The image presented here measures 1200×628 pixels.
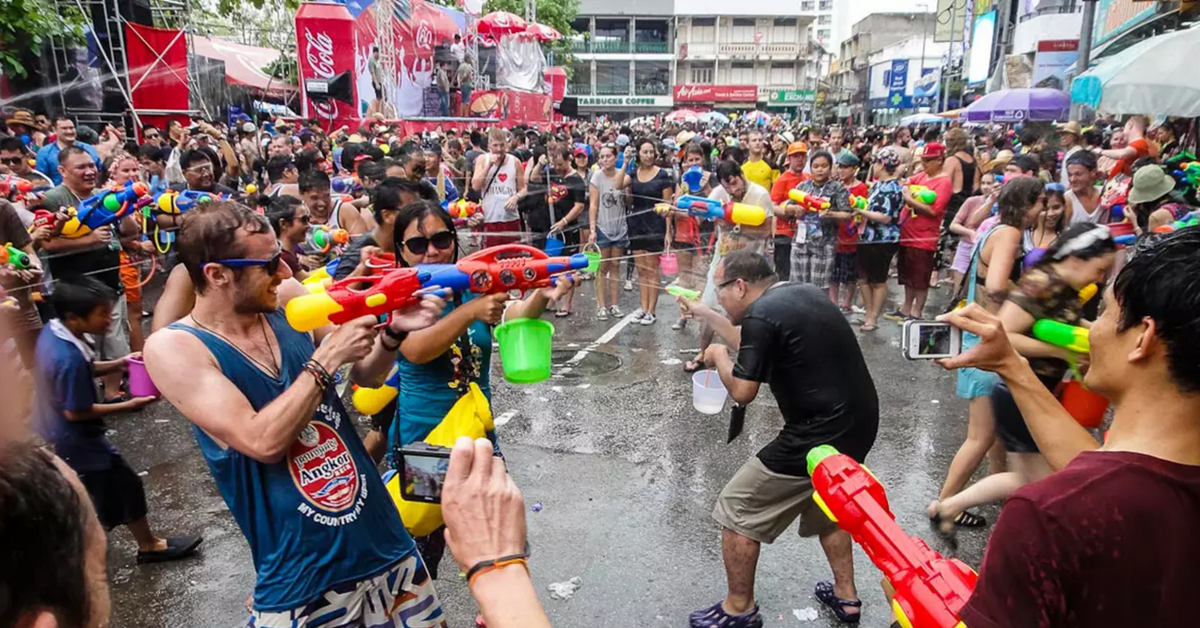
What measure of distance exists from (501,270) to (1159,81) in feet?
22.8

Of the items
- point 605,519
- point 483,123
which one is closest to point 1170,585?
point 605,519

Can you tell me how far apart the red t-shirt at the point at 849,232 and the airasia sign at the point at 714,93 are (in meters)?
55.9

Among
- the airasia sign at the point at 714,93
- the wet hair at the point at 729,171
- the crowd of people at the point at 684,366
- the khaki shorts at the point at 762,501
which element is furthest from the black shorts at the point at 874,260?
the airasia sign at the point at 714,93

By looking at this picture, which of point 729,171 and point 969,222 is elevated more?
point 729,171

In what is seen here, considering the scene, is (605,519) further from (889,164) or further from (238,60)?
(238,60)

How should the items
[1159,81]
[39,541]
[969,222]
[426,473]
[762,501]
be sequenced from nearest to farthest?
1. [39,541]
2. [426,473]
3. [762,501]
4. [1159,81]
5. [969,222]

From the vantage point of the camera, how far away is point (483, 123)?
22.8 m

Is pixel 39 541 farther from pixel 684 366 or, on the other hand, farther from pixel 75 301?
pixel 684 366

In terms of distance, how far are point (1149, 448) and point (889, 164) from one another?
6.75m

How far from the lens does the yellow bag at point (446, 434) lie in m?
2.65

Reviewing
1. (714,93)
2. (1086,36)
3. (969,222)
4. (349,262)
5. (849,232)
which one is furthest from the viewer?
(714,93)

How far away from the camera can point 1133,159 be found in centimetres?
760

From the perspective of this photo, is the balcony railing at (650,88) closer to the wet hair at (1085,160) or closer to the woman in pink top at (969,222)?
the woman in pink top at (969,222)

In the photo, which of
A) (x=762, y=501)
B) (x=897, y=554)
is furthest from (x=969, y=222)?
(x=897, y=554)
